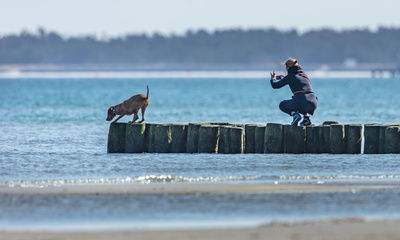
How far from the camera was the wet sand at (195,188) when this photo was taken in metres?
14.6

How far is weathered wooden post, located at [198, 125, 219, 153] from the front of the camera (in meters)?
20.2

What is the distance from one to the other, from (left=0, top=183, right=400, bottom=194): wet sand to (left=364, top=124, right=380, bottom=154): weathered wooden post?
4.68m

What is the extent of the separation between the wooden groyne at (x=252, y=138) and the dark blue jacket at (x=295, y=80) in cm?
87

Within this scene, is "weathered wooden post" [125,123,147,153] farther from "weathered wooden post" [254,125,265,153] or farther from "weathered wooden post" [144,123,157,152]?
"weathered wooden post" [254,125,265,153]

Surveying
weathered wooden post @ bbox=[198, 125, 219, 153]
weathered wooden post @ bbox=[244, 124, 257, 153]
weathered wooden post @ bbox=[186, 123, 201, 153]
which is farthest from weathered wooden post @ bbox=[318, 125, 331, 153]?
weathered wooden post @ bbox=[186, 123, 201, 153]

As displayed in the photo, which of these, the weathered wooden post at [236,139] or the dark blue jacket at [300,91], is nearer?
the dark blue jacket at [300,91]

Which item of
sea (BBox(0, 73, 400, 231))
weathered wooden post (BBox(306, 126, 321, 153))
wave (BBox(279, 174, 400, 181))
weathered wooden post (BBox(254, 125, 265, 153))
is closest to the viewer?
sea (BBox(0, 73, 400, 231))

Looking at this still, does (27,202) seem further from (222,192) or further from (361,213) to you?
(361,213)

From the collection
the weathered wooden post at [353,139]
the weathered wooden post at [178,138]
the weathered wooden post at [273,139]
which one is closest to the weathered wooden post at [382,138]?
the weathered wooden post at [353,139]

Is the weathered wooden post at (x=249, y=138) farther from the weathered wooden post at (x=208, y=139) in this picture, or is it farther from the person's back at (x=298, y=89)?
the person's back at (x=298, y=89)

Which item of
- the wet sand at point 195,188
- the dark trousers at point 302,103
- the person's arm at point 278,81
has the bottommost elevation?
the wet sand at point 195,188

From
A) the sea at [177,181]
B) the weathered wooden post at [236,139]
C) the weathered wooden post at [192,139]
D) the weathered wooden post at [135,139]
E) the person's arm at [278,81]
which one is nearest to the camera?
the sea at [177,181]

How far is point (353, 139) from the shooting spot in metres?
20.0

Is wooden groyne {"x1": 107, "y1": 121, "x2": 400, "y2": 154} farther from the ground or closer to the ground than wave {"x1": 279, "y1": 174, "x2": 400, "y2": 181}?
farther from the ground
